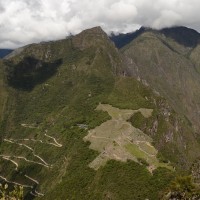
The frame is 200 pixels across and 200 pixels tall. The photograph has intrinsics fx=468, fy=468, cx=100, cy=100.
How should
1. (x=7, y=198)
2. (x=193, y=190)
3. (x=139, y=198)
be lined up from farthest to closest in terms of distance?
(x=139, y=198), (x=193, y=190), (x=7, y=198)

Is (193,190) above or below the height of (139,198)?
above

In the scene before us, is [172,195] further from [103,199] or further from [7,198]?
[103,199]

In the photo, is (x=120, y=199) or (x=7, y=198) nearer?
(x=7, y=198)

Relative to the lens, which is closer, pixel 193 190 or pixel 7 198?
pixel 7 198

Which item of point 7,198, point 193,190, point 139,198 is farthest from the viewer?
point 139,198

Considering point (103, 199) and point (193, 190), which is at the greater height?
point (193, 190)

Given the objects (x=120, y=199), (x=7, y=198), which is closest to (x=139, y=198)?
(x=120, y=199)

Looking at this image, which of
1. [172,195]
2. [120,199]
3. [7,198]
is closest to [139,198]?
[120,199]

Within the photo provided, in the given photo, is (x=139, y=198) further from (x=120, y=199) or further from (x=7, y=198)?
(x=7, y=198)

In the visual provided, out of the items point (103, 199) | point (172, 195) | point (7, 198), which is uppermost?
point (7, 198)
